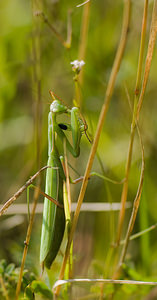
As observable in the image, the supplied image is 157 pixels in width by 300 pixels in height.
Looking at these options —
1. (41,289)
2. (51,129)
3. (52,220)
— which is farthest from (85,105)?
(41,289)

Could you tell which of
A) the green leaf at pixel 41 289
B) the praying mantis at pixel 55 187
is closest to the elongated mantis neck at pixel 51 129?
the praying mantis at pixel 55 187

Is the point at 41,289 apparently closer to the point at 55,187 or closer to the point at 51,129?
the point at 55,187

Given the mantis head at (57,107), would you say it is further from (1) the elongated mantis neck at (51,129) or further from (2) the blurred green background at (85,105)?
(2) the blurred green background at (85,105)

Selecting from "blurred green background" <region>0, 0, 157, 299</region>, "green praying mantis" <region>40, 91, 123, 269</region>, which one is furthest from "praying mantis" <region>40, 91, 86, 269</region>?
"blurred green background" <region>0, 0, 157, 299</region>

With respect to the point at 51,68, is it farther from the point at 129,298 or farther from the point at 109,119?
the point at 129,298

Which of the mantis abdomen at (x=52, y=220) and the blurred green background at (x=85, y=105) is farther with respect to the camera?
the blurred green background at (x=85, y=105)

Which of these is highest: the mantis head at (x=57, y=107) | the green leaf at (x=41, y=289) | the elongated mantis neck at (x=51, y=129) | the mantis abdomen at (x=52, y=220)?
the mantis head at (x=57, y=107)
